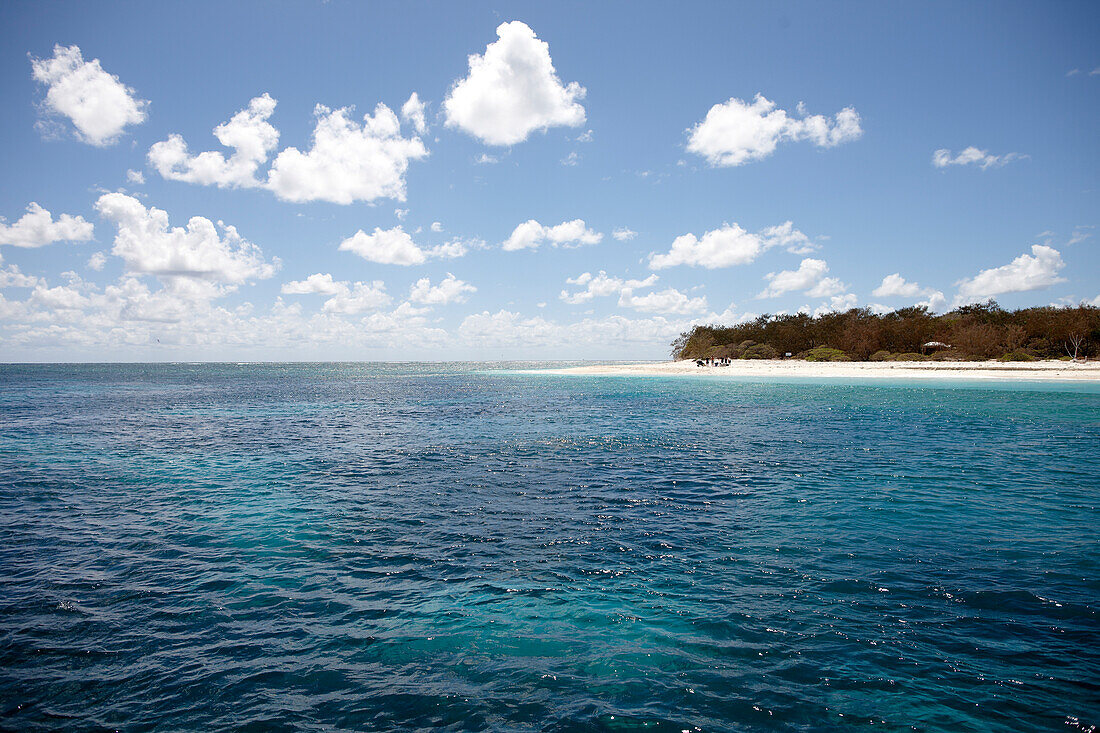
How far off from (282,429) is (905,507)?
35065 millimetres

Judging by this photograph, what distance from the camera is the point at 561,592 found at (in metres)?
9.91

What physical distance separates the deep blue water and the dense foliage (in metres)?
82.1

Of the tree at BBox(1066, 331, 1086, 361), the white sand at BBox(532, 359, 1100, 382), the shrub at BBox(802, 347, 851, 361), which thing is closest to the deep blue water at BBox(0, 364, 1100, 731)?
the white sand at BBox(532, 359, 1100, 382)

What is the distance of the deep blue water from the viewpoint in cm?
670

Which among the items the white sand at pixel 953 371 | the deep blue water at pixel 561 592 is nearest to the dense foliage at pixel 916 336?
the white sand at pixel 953 371

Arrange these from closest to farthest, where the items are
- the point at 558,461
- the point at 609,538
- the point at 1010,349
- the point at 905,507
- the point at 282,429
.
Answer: the point at 609,538 → the point at 905,507 → the point at 558,461 → the point at 282,429 → the point at 1010,349

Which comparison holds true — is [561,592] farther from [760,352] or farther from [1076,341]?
[760,352]

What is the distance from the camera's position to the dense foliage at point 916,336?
8375 cm

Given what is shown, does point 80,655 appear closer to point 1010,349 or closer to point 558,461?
point 558,461

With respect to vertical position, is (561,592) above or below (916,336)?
below

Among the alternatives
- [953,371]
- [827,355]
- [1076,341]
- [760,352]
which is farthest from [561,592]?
[760,352]

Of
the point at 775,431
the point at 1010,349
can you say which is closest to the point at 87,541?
the point at 775,431

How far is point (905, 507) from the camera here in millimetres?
14812

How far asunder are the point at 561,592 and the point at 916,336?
118m
